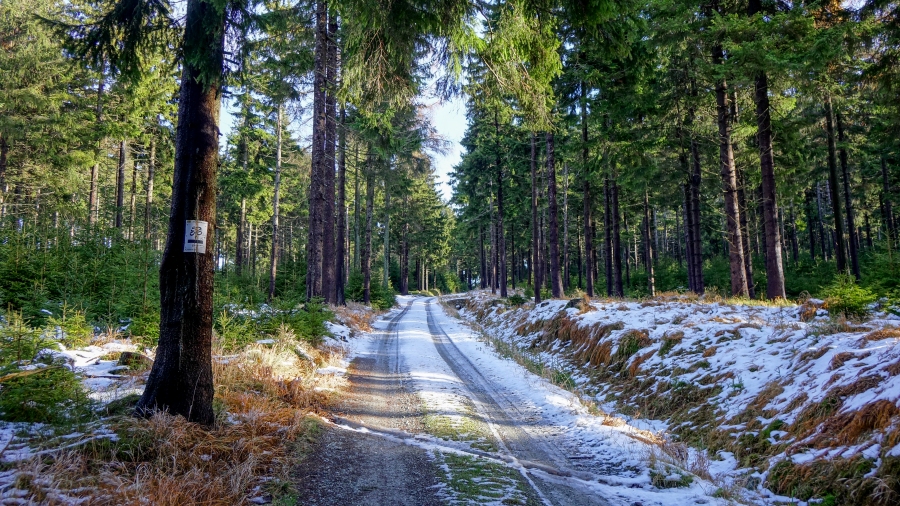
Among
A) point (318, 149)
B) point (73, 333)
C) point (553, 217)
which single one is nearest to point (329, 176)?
point (318, 149)

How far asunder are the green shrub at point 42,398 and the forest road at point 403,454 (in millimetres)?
2309

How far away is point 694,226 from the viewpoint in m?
20.5

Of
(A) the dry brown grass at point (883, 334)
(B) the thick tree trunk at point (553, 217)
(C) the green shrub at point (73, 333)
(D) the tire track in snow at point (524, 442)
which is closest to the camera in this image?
(D) the tire track in snow at point (524, 442)

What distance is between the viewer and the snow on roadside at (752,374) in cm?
434

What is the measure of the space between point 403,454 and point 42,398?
368 centimetres

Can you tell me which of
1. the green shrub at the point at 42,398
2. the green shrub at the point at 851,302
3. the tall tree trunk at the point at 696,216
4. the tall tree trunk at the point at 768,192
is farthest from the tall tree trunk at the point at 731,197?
the green shrub at the point at 42,398

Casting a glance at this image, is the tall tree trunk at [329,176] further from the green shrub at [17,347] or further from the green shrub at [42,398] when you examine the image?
the green shrub at [42,398]

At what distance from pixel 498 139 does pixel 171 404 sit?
90.9 ft

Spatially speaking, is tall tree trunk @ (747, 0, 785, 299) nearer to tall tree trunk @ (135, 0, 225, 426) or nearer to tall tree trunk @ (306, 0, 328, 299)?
tall tree trunk @ (135, 0, 225, 426)

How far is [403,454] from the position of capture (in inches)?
196

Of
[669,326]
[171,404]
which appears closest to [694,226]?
[669,326]

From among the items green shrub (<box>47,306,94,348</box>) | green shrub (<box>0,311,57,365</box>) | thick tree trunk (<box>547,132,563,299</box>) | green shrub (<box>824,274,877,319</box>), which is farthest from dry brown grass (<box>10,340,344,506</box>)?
thick tree trunk (<box>547,132,563,299</box>)

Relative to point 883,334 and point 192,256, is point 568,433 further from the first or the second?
point 192,256

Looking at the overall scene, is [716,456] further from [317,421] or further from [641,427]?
[317,421]
